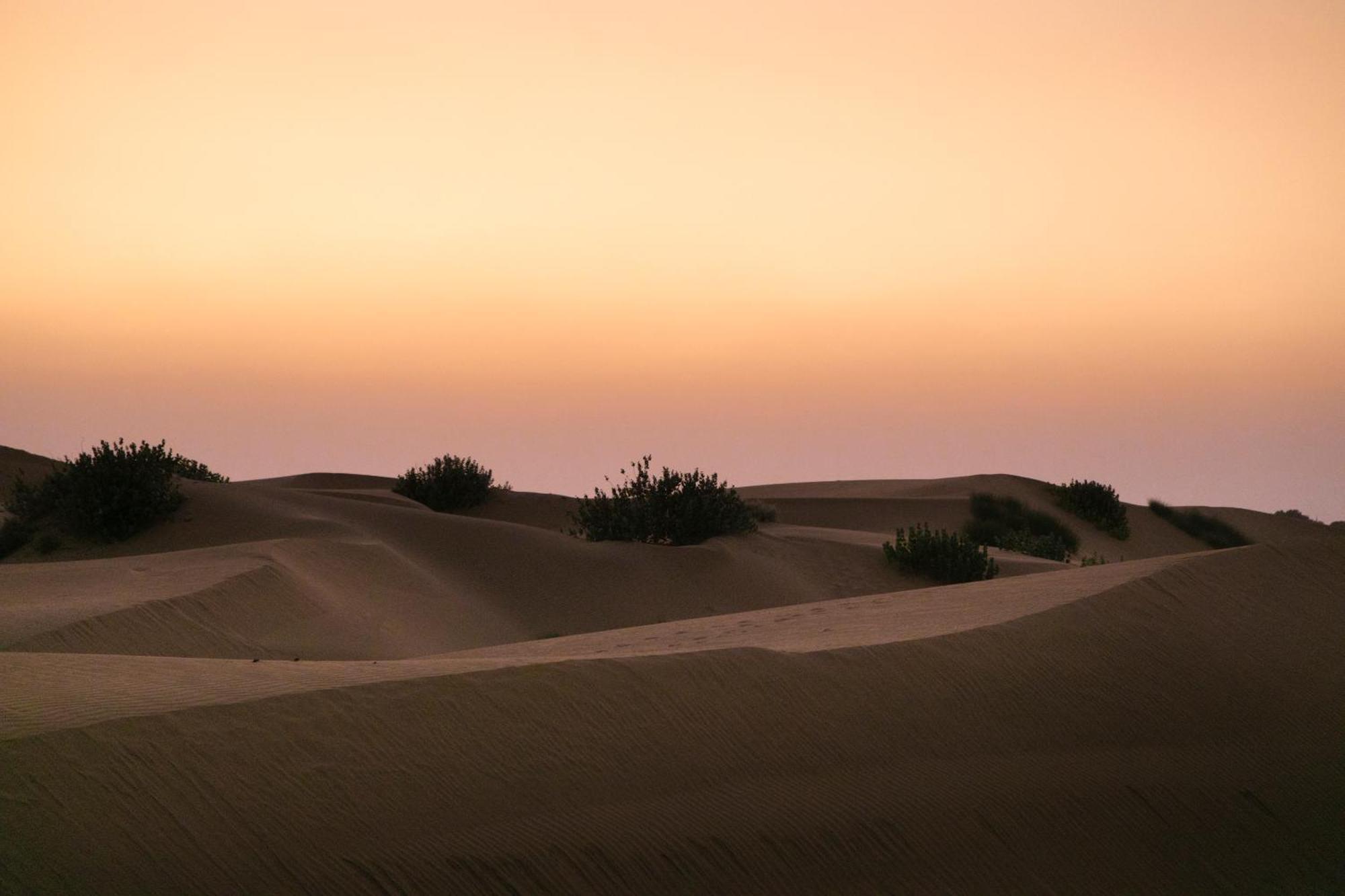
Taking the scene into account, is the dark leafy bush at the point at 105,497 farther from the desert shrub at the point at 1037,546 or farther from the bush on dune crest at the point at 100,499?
the desert shrub at the point at 1037,546

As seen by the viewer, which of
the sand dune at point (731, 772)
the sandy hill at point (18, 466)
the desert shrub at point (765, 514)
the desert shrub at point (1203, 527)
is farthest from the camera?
the desert shrub at point (1203, 527)

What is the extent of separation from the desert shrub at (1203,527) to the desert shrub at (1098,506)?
2.39m

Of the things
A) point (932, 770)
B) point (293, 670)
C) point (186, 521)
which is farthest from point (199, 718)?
point (186, 521)

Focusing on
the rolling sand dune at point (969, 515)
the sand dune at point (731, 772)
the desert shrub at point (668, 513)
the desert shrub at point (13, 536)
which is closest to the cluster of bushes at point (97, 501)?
the desert shrub at point (13, 536)

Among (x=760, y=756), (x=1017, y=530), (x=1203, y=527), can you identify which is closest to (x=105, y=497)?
(x=760, y=756)

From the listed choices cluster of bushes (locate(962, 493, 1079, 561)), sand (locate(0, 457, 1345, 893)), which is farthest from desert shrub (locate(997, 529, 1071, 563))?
sand (locate(0, 457, 1345, 893))

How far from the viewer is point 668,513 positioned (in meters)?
22.1

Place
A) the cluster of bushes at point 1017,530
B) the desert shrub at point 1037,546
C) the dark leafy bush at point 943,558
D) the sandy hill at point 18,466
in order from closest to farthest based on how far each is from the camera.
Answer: the dark leafy bush at point 943,558 < the desert shrub at point 1037,546 < the cluster of bushes at point 1017,530 < the sandy hill at point 18,466

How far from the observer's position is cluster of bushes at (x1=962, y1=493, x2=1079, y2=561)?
88.8ft

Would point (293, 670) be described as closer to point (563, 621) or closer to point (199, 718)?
point (199, 718)

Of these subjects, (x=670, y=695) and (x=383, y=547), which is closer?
(x=670, y=695)

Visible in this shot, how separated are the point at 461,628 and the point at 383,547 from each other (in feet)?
9.52

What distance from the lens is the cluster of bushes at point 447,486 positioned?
30.6m

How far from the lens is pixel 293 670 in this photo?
7.22 metres
